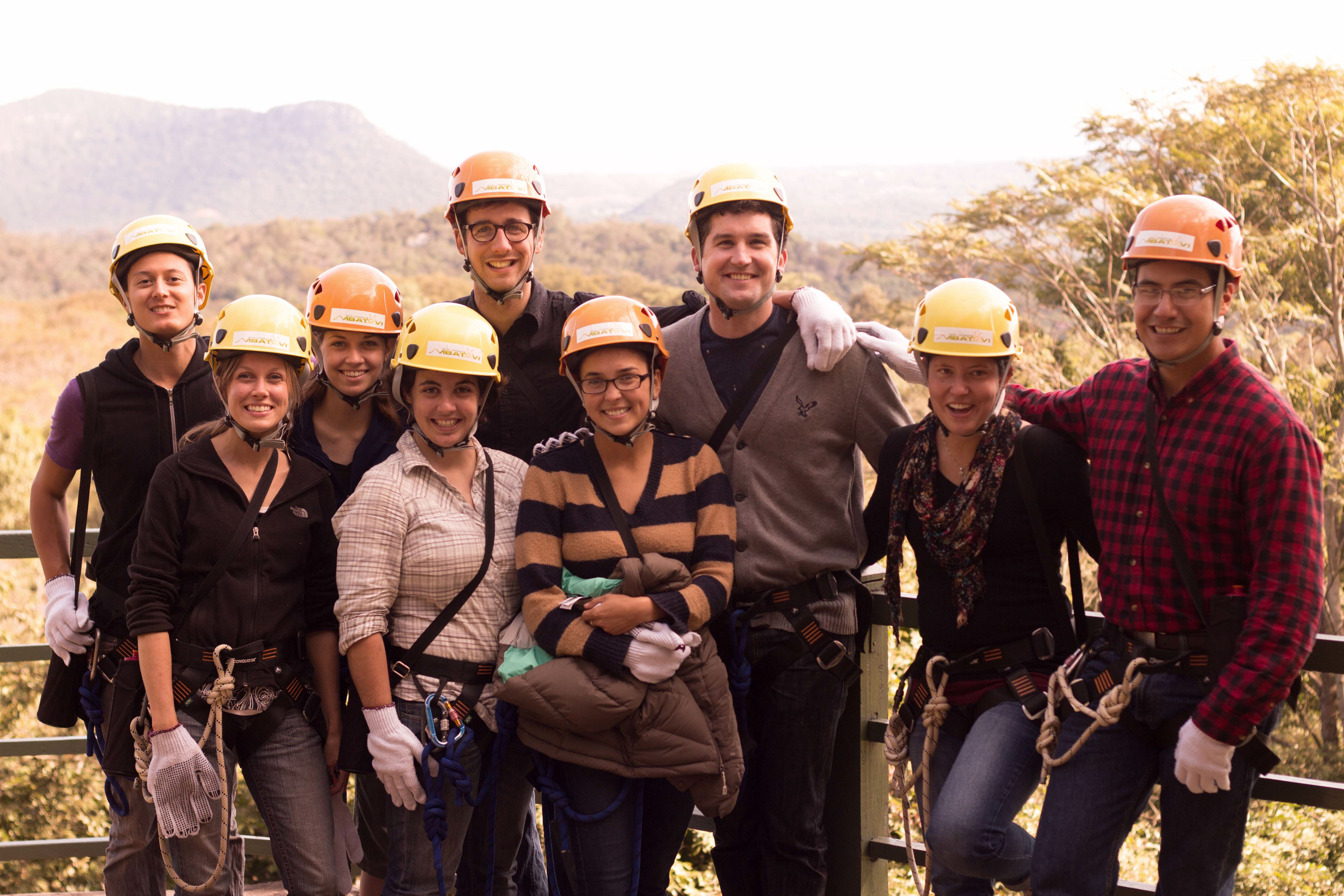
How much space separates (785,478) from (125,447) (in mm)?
2458

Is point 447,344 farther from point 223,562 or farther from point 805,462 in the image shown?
point 805,462

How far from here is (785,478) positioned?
4.22 meters

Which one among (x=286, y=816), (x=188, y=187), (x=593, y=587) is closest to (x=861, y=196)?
(x=188, y=187)

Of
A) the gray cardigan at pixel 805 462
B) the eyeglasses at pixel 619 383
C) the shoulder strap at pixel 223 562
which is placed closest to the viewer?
the shoulder strap at pixel 223 562

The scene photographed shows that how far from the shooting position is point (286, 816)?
3891 mm

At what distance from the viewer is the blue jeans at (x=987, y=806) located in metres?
3.58

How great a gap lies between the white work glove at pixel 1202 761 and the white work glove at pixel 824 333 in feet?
5.49

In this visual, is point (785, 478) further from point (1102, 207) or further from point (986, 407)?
point (1102, 207)

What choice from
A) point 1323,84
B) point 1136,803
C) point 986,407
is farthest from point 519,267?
point 1323,84

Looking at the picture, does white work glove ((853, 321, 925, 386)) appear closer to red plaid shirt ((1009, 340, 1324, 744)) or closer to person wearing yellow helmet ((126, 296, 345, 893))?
red plaid shirt ((1009, 340, 1324, 744))

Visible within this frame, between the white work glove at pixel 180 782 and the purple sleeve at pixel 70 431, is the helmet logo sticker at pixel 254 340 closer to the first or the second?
the purple sleeve at pixel 70 431

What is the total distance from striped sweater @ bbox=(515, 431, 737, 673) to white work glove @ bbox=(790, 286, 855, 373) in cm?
57

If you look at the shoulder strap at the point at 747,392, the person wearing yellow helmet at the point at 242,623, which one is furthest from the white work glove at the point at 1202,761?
the person wearing yellow helmet at the point at 242,623

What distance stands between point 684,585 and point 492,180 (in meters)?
1.99
